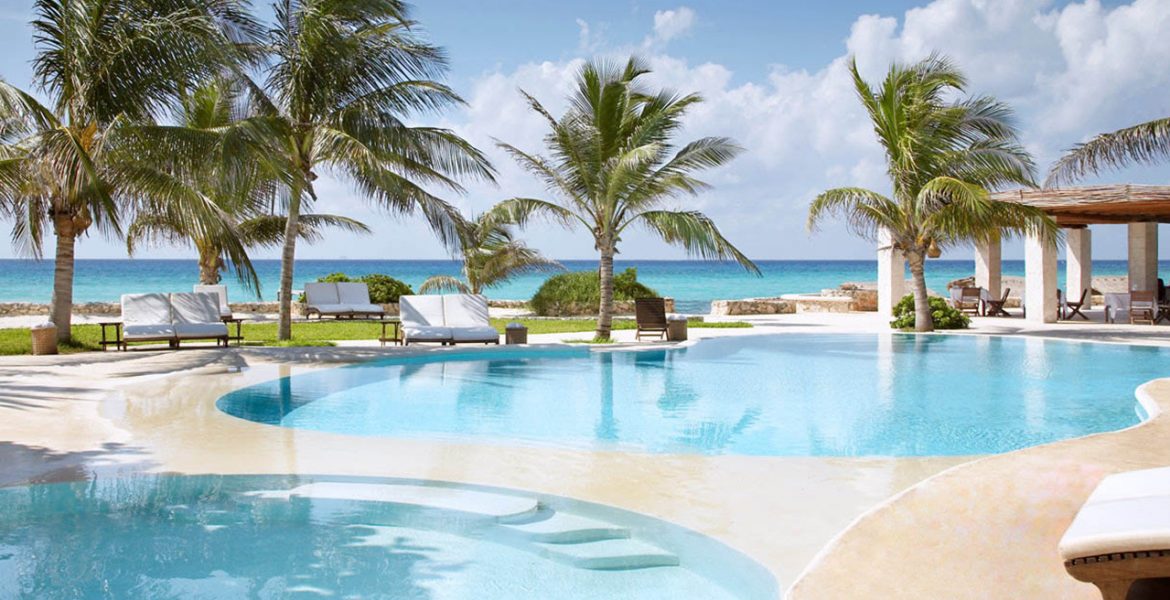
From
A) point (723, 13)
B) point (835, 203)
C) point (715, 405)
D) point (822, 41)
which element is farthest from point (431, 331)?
point (822, 41)

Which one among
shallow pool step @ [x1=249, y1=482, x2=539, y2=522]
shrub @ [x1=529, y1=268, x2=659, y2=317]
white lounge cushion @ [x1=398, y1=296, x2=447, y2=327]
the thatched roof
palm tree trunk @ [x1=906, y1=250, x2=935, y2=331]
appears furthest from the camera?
shrub @ [x1=529, y1=268, x2=659, y2=317]

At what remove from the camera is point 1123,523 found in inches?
98.2

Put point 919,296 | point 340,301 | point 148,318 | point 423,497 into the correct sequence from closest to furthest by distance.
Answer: point 423,497, point 148,318, point 919,296, point 340,301

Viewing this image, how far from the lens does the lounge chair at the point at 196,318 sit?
520 inches

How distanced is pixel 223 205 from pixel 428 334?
3.69 m

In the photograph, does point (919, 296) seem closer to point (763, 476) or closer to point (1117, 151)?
point (1117, 151)

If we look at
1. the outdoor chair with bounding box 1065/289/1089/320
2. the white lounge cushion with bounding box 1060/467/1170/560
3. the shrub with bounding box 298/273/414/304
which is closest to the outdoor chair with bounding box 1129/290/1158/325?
the outdoor chair with bounding box 1065/289/1089/320

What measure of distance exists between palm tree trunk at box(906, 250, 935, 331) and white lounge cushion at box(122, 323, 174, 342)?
45.2 ft

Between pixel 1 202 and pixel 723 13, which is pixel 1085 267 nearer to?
pixel 723 13

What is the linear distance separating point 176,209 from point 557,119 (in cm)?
669

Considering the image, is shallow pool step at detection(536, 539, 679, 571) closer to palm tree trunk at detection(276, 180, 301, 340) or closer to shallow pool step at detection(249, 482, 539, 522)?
shallow pool step at detection(249, 482, 539, 522)

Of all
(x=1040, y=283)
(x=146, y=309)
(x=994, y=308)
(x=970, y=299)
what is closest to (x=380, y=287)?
(x=146, y=309)

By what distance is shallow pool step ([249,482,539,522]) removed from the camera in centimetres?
495

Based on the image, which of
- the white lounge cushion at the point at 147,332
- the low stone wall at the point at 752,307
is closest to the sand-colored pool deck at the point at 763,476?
the white lounge cushion at the point at 147,332
